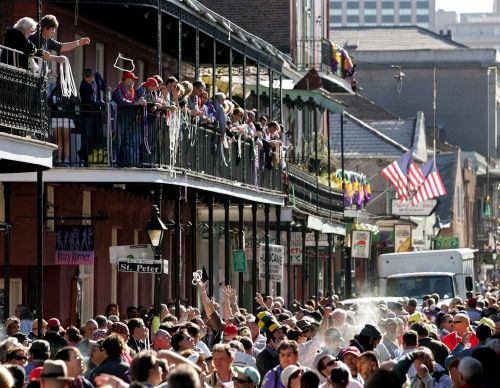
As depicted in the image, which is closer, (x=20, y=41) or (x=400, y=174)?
(x=20, y=41)

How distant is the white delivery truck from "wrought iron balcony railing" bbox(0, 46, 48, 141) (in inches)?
870

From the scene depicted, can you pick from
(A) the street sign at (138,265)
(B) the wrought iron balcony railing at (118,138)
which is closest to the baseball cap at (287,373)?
(A) the street sign at (138,265)

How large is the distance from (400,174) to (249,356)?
42.4m

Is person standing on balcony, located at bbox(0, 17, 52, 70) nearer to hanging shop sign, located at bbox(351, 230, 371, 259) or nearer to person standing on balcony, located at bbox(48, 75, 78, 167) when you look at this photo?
person standing on balcony, located at bbox(48, 75, 78, 167)

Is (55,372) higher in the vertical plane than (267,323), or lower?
lower

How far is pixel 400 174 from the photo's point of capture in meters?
58.7

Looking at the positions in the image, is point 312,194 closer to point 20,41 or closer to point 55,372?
point 20,41

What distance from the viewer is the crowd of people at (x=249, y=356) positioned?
11797 mm

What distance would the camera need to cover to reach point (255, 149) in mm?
33531

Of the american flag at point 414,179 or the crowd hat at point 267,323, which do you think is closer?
the crowd hat at point 267,323

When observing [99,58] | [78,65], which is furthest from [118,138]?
[99,58]

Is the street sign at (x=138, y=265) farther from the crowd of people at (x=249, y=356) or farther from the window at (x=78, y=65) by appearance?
the window at (x=78, y=65)

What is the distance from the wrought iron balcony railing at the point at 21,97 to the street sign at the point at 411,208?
1843 inches

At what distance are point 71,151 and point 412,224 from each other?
46.6 meters
